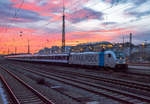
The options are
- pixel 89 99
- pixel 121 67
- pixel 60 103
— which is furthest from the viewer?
pixel 121 67

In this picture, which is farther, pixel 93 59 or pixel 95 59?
pixel 93 59

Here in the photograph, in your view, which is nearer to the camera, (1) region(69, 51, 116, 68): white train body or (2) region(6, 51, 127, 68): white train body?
(2) region(6, 51, 127, 68): white train body

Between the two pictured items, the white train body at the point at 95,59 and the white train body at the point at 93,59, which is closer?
the white train body at the point at 93,59

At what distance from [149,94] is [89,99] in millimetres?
3487

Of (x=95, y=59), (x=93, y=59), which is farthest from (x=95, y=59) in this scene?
(x=93, y=59)

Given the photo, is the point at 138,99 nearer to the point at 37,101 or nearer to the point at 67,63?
the point at 37,101

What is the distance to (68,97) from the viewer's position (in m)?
9.88

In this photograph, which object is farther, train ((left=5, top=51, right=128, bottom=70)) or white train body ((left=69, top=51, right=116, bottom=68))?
white train body ((left=69, top=51, right=116, bottom=68))

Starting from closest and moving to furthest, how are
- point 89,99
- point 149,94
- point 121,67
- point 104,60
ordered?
1. point 89,99
2. point 149,94
3. point 121,67
4. point 104,60

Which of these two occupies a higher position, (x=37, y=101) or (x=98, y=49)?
(x=98, y=49)

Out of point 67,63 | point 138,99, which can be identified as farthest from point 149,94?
point 67,63

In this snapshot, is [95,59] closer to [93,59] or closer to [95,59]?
[95,59]

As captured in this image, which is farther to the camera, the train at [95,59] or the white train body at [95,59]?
the white train body at [95,59]

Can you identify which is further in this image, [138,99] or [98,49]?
[98,49]
